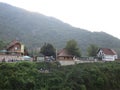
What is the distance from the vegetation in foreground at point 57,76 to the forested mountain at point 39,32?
6231cm

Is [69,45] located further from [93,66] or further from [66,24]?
[66,24]

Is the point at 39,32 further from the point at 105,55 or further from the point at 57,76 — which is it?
the point at 57,76

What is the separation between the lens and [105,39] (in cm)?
14288

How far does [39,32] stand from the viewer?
141875 mm

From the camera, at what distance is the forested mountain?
12323 cm

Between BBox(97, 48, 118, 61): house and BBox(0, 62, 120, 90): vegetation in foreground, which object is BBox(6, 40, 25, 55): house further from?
BBox(97, 48, 118, 61): house

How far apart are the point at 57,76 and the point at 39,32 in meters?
96.0

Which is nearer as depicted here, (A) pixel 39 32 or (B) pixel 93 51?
(B) pixel 93 51

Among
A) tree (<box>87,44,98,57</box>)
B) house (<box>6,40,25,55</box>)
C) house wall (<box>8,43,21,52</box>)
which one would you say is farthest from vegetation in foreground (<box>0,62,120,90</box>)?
tree (<box>87,44,98,57</box>)

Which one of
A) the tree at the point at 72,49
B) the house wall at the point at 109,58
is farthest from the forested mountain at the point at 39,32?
the tree at the point at 72,49

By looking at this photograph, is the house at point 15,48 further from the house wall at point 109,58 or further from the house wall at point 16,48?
the house wall at point 109,58

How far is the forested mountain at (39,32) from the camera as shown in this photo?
123231mm

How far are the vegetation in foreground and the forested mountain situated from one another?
62.3 metres

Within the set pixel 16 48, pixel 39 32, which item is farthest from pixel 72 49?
pixel 39 32
